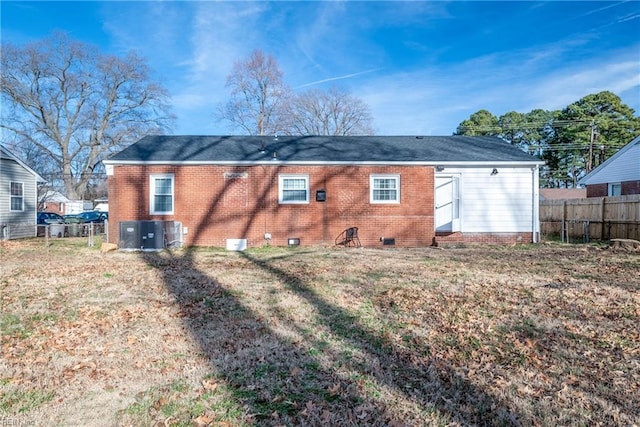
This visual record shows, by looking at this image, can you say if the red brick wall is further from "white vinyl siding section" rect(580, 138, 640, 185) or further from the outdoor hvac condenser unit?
"white vinyl siding section" rect(580, 138, 640, 185)

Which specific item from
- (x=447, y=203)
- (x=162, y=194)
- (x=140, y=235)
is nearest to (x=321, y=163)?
(x=447, y=203)

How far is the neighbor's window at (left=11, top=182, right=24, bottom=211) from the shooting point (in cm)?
1738

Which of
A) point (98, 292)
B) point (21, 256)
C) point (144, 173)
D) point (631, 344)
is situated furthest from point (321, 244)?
point (631, 344)

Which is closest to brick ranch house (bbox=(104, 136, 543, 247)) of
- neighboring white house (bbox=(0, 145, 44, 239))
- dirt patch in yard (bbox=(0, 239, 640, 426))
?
dirt patch in yard (bbox=(0, 239, 640, 426))

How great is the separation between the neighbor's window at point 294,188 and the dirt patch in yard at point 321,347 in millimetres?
5626

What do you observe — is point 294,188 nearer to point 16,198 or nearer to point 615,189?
point 16,198

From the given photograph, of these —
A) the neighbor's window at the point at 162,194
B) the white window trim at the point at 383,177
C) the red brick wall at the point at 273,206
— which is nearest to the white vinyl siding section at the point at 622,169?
the red brick wall at the point at 273,206

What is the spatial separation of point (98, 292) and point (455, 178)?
464 inches

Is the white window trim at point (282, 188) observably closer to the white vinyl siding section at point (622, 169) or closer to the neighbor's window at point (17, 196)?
the neighbor's window at point (17, 196)

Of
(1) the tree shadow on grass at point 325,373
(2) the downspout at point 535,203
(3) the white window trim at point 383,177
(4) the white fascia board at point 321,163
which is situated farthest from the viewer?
(2) the downspout at point 535,203

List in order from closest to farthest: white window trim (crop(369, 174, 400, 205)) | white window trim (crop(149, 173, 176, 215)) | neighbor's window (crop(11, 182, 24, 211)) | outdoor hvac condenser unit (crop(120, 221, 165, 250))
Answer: outdoor hvac condenser unit (crop(120, 221, 165, 250)) → white window trim (crop(149, 173, 176, 215)) → white window trim (crop(369, 174, 400, 205)) → neighbor's window (crop(11, 182, 24, 211))

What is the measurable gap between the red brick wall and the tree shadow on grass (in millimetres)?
7678

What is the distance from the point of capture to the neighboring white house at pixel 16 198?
1667 centimetres

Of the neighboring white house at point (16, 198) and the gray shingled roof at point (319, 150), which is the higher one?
the gray shingled roof at point (319, 150)
